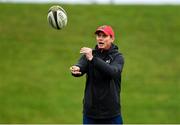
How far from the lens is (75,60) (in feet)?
71.2

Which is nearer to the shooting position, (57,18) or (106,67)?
(106,67)

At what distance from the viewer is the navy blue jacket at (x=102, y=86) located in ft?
30.0

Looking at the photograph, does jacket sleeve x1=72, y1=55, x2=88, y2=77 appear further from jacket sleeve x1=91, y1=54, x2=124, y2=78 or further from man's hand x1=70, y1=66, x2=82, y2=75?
jacket sleeve x1=91, y1=54, x2=124, y2=78

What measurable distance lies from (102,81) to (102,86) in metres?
0.07

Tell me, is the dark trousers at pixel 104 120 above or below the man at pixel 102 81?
below

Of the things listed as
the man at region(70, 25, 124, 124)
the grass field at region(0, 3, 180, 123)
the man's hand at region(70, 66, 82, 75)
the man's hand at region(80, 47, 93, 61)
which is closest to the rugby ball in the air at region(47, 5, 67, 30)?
the man at region(70, 25, 124, 124)

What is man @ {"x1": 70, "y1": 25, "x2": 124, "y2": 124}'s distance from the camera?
9125 millimetres

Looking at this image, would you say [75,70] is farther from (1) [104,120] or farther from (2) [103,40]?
(1) [104,120]

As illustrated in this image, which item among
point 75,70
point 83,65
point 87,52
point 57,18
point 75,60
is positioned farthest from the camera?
point 75,60

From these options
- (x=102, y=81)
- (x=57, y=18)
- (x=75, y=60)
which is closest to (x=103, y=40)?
(x=102, y=81)

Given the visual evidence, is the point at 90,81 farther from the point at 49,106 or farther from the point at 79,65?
the point at 49,106

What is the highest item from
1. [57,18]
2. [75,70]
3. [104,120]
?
[57,18]

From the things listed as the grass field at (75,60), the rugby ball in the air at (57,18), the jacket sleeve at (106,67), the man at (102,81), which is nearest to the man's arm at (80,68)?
the man at (102,81)

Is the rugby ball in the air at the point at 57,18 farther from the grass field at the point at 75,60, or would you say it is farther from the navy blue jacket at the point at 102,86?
the grass field at the point at 75,60
